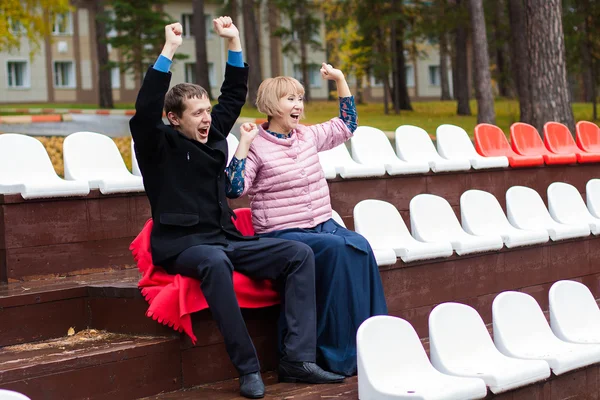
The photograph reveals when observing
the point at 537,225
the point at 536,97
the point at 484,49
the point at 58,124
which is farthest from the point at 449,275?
the point at 58,124

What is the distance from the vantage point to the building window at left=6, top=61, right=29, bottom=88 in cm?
3631

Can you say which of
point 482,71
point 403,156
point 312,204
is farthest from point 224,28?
point 482,71

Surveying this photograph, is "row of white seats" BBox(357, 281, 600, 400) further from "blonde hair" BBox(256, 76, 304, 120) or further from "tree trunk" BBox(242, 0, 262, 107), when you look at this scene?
"tree trunk" BBox(242, 0, 262, 107)

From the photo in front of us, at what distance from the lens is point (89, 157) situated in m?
5.29

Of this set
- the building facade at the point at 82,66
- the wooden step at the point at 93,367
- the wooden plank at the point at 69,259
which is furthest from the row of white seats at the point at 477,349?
the building facade at the point at 82,66

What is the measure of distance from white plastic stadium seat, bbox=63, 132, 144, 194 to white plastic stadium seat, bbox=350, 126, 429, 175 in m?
1.76

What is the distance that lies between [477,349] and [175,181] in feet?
4.44

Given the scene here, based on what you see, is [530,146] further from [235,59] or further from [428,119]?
[428,119]

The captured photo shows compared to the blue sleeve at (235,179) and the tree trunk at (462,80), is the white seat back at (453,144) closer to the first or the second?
the blue sleeve at (235,179)

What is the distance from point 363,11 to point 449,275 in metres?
16.0

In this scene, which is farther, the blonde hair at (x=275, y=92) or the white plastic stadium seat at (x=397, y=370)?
the blonde hair at (x=275, y=92)

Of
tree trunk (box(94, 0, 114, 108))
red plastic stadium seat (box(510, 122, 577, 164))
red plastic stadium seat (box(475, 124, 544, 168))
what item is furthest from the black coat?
tree trunk (box(94, 0, 114, 108))

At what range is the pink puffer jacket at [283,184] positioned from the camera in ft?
13.9

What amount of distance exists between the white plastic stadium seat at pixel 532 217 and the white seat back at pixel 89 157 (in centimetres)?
234
